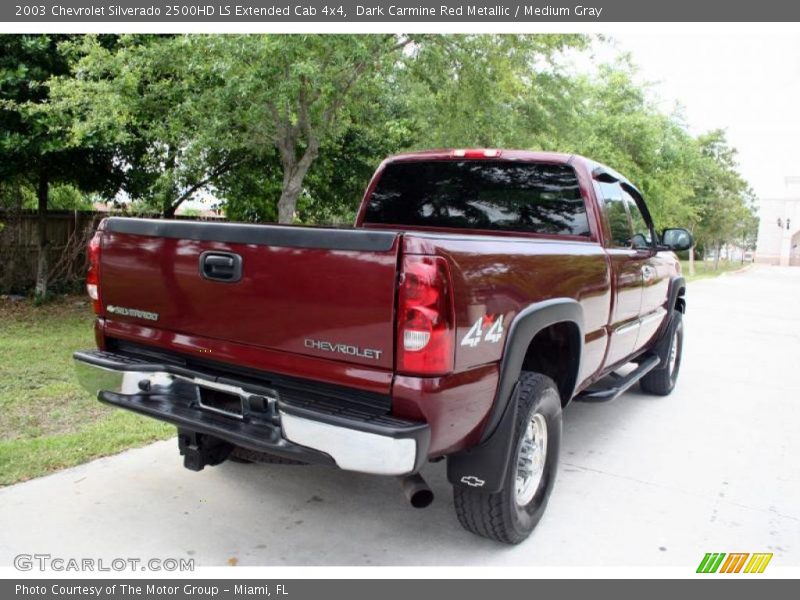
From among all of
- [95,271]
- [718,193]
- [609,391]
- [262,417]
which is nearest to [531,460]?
[609,391]

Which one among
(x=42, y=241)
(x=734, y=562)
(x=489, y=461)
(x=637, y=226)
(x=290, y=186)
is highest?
(x=290, y=186)

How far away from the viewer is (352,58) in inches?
282

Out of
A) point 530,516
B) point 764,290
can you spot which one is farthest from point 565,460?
point 764,290

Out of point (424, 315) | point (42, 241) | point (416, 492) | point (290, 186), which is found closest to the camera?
point (424, 315)

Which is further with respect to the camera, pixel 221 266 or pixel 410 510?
pixel 410 510

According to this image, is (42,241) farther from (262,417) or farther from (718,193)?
(718,193)

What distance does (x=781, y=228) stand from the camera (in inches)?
2434

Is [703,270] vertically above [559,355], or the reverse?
[559,355]

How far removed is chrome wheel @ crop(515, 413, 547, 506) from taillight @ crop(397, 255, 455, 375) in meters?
0.98

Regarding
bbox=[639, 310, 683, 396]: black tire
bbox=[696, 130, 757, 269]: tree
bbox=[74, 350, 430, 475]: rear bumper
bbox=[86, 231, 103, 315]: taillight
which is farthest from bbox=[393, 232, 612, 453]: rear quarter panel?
bbox=[696, 130, 757, 269]: tree

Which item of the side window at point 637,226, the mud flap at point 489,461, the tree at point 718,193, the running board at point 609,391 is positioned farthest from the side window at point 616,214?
the tree at point 718,193

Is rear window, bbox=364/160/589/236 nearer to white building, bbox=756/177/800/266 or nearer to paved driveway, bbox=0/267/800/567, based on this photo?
paved driveway, bbox=0/267/800/567

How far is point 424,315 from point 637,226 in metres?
3.43

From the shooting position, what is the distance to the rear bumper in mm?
2443
